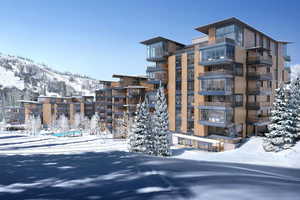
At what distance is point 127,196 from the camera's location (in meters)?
4.30

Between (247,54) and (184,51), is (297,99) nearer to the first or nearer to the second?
(247,54)

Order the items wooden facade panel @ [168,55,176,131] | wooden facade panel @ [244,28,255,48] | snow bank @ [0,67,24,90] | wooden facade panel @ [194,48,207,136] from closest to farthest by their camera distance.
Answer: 1. wooden facade panel @ [244,28,255,48]
2. wooden facade panel @ [194,48,207,136]
3. wooden facade panel @ [168,55,176,131]
4. snow bank @ [0,67,24,90]

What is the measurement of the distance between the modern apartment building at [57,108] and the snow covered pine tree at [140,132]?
5237cm

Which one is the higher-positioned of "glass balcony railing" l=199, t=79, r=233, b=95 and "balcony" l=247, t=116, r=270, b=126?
"glass balcony railing" l=199, t=79, r=233, b=95

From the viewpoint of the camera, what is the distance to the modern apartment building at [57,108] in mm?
76125

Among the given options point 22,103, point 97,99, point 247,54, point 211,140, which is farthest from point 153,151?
point 22,103

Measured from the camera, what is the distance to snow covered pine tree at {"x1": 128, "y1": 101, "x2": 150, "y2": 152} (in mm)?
26812

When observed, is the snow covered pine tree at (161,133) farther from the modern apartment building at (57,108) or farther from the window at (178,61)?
the modern apartment building at (57,108)

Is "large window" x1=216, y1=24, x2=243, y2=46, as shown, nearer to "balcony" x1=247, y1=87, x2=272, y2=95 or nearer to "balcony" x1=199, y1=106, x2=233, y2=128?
"balcony" x1=247, y1=87, x2=272, y2=95

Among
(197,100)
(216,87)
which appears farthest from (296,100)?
(197,100)

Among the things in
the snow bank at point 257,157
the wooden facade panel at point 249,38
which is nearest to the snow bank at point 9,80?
the wooden facade panel at point 249,38

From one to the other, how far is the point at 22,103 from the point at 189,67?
77267 mm

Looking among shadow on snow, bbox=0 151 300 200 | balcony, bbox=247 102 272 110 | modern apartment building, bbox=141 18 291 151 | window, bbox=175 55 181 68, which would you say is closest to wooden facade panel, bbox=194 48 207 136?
modern apartment building, bbox=141 18 291 151

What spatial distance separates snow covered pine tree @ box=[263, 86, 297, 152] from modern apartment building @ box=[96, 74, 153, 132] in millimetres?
31794
